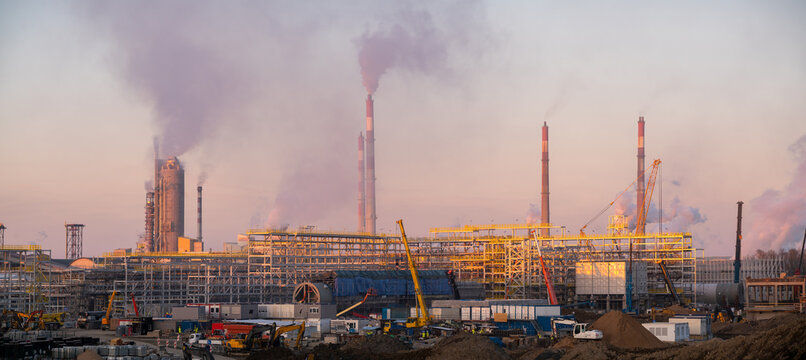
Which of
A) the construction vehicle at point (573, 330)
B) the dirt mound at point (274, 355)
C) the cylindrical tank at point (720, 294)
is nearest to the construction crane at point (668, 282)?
the cylindrical tank at point (720, 294)

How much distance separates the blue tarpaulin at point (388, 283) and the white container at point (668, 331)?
2917cm

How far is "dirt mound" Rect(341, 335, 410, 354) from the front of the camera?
43.0 metres

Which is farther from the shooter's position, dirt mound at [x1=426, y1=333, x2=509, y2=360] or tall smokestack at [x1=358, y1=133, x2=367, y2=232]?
tall smokestack at [x1=358, y1=133, x2=367, y2=232]

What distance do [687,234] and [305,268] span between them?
37038 millimetres

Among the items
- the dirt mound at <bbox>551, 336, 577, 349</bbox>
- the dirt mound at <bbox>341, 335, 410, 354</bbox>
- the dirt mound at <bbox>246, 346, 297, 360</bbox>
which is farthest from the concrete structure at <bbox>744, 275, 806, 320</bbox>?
the dirt mound at <bbox>246, 346, 297, 360</bbox>

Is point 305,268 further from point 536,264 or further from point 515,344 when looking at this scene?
point 515,344

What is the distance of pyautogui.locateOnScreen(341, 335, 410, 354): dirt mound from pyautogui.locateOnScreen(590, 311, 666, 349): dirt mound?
37.4 ft

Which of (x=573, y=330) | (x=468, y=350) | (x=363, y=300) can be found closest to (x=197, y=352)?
(x=468, y=350)

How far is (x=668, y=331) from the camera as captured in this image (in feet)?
172

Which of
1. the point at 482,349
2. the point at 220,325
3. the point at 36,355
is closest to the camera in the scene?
the point at 482,349

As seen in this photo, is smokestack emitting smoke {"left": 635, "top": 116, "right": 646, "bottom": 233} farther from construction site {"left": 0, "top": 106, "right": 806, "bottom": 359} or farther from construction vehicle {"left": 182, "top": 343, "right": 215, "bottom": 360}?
construction vehicle {"left": 182, "top": 343, "right": 215, "bottom": 360}

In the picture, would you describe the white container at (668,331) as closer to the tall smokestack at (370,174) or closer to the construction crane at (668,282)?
the construction crane at (668,282)

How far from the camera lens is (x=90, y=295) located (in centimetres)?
8012

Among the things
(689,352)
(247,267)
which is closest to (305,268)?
(247,267)
